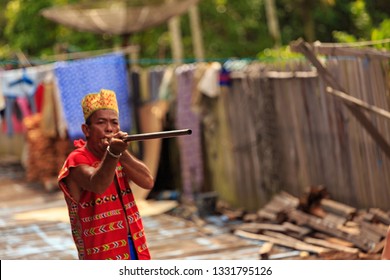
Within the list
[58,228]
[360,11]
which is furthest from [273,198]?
[360,11]

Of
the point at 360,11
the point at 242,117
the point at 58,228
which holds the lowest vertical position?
the point at 58,228

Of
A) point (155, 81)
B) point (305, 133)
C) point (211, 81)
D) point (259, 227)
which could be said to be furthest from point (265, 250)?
point (155, 81)

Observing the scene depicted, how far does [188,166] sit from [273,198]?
1.84 meters

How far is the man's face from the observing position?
4867mm

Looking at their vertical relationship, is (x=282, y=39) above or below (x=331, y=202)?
above

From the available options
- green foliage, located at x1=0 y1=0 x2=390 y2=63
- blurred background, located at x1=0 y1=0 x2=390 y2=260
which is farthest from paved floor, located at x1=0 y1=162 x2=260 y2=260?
green foliage, located at x1=0 y1=0 x2=390 y2=63

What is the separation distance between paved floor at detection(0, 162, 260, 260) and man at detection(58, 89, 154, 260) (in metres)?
4.06

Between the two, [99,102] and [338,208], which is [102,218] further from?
[338,208]

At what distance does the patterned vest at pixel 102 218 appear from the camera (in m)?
4.88

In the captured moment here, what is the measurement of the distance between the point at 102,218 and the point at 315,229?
4.73m

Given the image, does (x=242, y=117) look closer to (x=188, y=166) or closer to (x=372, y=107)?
(x=188, y=166)

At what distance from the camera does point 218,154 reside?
12.0 meters

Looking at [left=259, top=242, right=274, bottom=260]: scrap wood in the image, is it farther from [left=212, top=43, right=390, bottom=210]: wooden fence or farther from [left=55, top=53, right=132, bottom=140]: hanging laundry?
[left=55, top=53, right=132, bottom=140]: hanging laundry

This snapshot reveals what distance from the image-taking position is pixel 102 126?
4.88 metres
